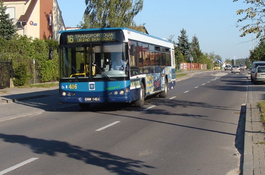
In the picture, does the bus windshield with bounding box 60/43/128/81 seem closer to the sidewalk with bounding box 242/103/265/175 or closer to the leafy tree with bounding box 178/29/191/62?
the sidewalk with bounding box 242/103/265/175

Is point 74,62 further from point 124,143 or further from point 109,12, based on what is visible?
point 109,12

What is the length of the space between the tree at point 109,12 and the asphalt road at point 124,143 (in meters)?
37.9

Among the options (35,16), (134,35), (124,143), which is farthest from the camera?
(35,16)

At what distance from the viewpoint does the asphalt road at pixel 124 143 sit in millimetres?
6594

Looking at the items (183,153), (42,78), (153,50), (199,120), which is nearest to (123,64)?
(199,120)

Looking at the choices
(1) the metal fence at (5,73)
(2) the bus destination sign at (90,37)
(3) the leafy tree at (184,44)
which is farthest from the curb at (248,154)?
(3) the leafy tree at (184,44)

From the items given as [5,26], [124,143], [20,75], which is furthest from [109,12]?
[124,143]

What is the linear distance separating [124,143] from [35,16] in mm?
44362

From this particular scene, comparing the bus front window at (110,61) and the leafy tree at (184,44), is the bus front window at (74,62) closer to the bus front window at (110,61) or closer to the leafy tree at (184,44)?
the bus front window at (110,61)

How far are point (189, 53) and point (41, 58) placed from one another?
70.9 meters

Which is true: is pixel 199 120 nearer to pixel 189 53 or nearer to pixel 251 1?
pixel 251 1

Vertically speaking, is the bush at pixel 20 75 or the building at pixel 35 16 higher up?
the building at pixel 35 16

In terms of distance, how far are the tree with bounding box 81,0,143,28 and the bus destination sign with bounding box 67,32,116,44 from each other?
37010 mm

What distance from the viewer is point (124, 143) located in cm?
862
